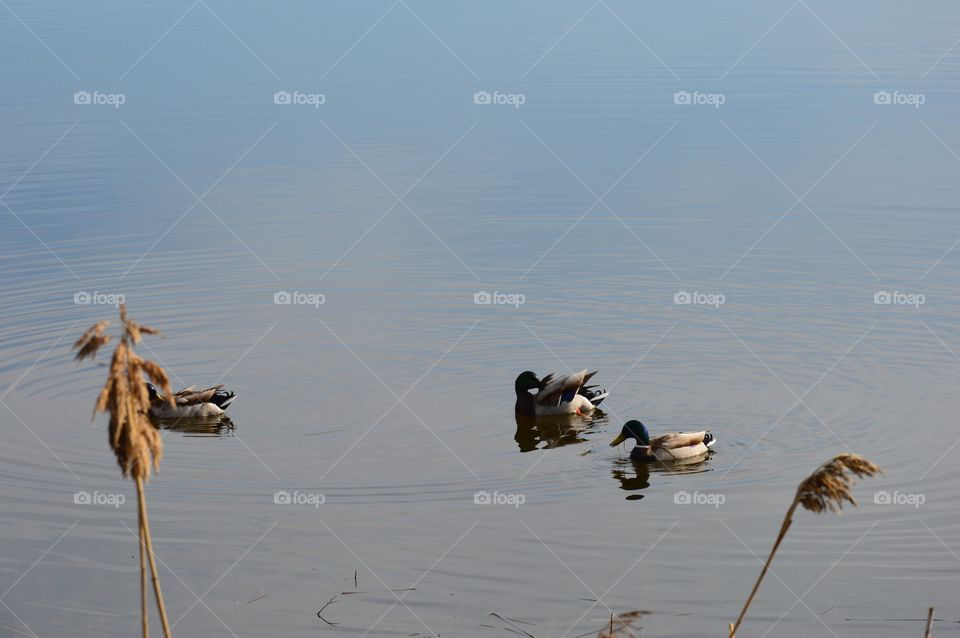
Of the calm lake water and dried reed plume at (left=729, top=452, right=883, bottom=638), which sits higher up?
the calm lake water

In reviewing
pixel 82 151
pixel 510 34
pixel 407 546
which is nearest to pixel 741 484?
pixel 407 546

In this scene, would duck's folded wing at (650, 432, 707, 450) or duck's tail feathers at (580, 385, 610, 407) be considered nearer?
duck's folded wing at (650, 432, 707, 450)

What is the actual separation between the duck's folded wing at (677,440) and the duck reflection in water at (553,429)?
1.49 metres

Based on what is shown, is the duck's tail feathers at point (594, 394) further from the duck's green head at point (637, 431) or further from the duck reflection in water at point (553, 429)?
the duck's green head at point (637, 431)

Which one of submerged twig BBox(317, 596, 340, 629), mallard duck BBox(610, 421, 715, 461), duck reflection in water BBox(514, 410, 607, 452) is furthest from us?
duck reflection in water BBox(514, 410, 607, 452)

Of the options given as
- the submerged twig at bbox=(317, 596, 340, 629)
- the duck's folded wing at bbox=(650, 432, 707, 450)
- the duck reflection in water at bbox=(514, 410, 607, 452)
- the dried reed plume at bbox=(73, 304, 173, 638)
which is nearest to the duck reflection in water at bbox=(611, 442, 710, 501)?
the duck's folded wing at bbox=(650, 432, 707, 450)

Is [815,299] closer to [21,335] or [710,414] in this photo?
[710,414]

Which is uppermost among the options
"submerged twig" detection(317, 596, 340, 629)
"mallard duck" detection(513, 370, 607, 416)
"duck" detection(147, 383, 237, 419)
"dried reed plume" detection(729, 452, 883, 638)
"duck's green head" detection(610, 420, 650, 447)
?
"mallard duck" detection(513, 370, 607, 416)

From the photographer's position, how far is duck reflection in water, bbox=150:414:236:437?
15422 millimetres

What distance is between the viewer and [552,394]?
52.0ft

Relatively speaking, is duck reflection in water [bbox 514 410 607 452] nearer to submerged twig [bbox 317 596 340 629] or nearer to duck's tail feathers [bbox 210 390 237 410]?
duck's tail feathers [bbox 210 390 237 410]

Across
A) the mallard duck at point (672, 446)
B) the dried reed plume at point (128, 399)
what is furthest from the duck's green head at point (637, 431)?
the dried reed plume at point (128, 399)

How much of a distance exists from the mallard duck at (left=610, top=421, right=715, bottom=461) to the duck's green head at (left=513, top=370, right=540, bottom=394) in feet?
6.21

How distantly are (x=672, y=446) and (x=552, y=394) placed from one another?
85.6 inches
